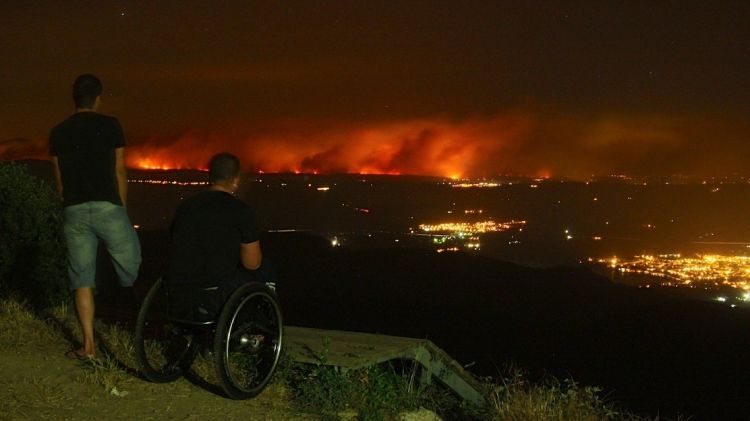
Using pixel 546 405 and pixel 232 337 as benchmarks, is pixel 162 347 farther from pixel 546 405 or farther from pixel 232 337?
pixel 546 405

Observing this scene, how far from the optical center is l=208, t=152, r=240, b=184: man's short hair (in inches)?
217

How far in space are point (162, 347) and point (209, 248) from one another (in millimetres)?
1656

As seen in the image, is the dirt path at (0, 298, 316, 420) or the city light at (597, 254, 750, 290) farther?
the city light at (597, 254, 750, 290)

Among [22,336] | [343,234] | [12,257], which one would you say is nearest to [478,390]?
[22,336]

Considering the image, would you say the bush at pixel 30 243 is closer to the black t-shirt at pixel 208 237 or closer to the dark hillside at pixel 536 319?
the black t-shirt at pixel 208 237

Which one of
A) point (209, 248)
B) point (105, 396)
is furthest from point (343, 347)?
point (105, 396)

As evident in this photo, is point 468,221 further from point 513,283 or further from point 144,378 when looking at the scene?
point 144,378

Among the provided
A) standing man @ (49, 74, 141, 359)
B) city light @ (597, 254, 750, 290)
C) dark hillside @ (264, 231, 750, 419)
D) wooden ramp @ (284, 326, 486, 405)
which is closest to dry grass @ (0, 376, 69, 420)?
standing man @ (49, 74, 141, 359)

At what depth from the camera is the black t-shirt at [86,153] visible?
5734 mm

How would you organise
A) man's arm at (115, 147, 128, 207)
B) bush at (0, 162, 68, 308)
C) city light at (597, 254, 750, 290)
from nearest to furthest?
man's arm at (115, 147, 128, 207) < bush at (0, 162, 68, 308) < city light at (597, 254, 750, 290)

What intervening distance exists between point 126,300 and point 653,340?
14885mm

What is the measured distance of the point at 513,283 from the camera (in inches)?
1384

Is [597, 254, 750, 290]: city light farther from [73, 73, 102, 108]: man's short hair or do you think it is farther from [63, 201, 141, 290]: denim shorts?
[73, 73, 102, 108]: man's short hair

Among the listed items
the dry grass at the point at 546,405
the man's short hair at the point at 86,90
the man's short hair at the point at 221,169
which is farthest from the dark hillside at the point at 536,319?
the man's short hair at the point at 86,90
